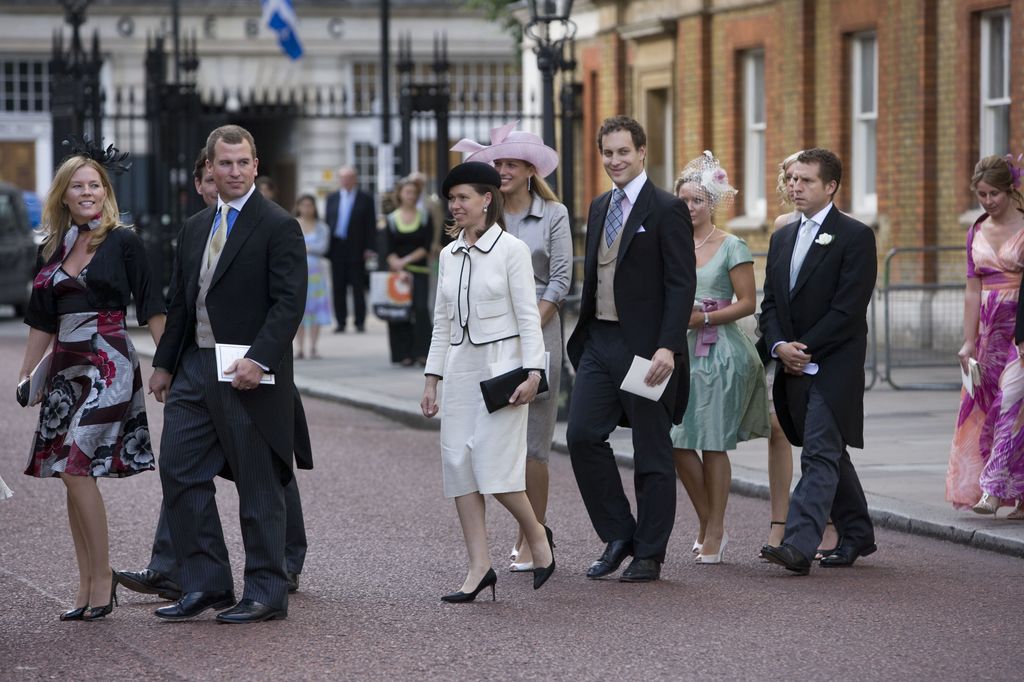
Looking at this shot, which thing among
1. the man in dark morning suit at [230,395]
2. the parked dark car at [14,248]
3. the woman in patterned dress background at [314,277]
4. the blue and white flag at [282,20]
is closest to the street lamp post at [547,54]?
the woman in patterned dress background at [314,277]

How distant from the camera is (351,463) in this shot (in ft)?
40.2

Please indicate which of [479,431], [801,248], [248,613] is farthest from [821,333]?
[248,613]

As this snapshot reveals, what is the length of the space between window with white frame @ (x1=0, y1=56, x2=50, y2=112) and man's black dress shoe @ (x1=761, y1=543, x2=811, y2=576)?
43.5m

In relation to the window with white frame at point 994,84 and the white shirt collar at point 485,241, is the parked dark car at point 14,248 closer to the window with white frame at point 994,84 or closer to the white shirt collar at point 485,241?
the window with white frame at point 994,84

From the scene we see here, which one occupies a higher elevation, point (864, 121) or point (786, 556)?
point (864, 121)

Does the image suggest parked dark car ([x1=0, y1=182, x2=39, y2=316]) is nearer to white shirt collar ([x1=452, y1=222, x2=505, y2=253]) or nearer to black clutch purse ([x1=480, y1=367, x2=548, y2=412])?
white shirt collar ([x1=452, y1=222, x2=505, y2=253])

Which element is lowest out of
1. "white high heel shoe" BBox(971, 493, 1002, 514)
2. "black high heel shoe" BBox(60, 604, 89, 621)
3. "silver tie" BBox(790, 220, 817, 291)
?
"black high heel shoe" BBox(60, 604, 89, 621)

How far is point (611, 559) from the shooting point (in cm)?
809

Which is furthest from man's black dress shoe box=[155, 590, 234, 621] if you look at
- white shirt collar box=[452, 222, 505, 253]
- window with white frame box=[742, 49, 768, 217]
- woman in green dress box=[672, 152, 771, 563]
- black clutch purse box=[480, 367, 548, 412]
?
window with white frame box=[742, 49, 768, 217]

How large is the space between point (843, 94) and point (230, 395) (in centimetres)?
1525

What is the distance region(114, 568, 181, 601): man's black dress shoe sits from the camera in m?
7.42

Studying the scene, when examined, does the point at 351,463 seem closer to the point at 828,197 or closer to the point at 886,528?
the point at 886,528

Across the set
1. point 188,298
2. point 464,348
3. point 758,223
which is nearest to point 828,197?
point 464,348

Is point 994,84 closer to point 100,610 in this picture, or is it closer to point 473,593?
point 473,593
